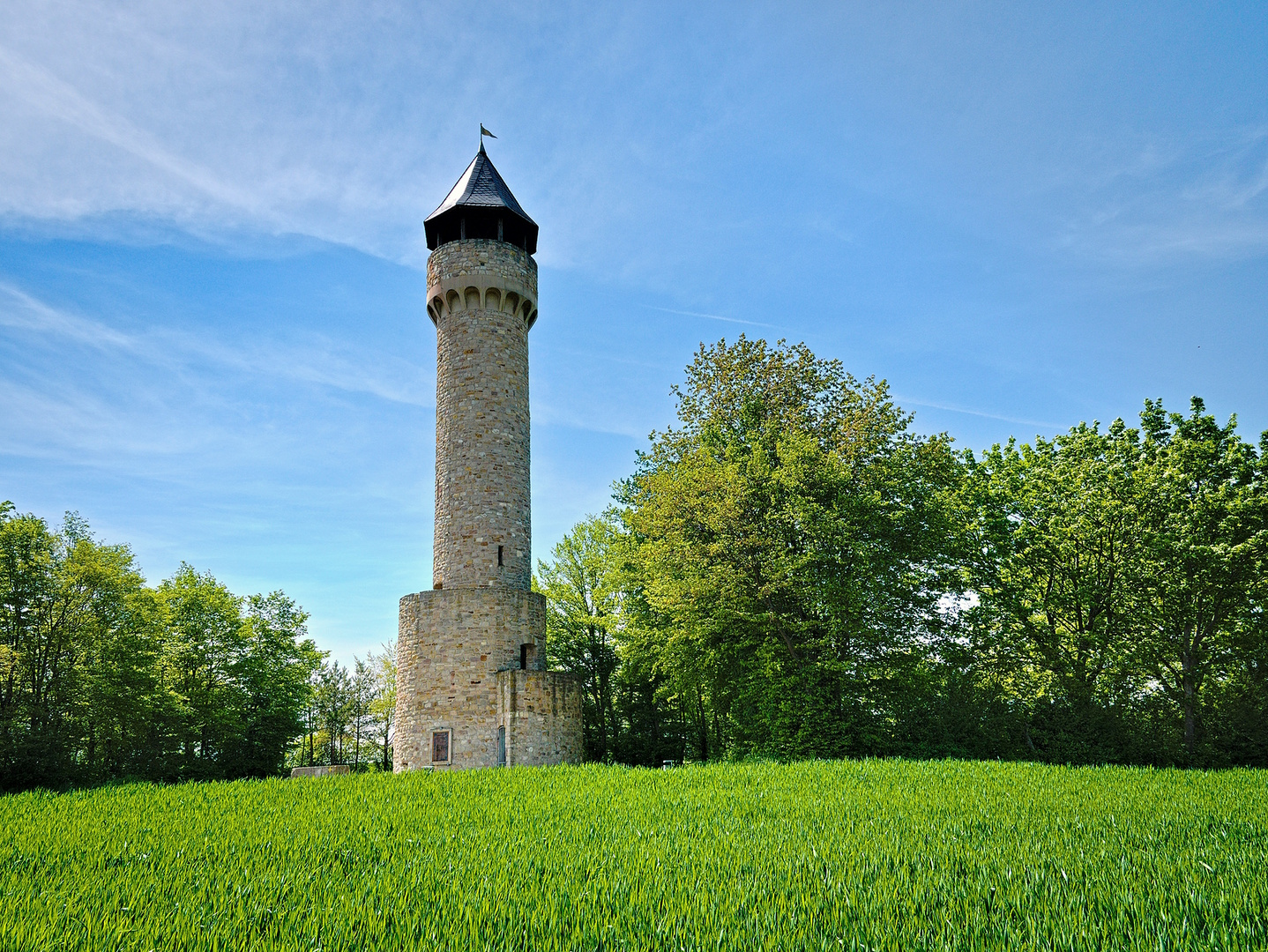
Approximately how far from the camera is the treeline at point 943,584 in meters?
21.2

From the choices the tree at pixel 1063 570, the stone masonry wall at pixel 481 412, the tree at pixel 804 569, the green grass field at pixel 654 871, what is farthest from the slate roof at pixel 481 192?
the green grass field at pixel 654 871

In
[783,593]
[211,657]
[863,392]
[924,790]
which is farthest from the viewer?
[211,657]

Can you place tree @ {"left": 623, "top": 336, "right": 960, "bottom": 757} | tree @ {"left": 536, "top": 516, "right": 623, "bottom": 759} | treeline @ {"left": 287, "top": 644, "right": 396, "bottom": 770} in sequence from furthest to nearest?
treeline @ {"left": 287, "top": 644, "right": 396, "bottom": 770}
tree @ {"left": 536, "top": 516, "right": 623, "bottom": 759}
tree @ {"left": 623, "top": 336, "right": 960, "bottom": 757}

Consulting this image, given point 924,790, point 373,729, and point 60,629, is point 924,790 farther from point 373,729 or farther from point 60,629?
point 373,729

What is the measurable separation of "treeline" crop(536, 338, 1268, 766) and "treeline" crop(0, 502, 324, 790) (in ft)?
59.5

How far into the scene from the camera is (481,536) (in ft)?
79.3

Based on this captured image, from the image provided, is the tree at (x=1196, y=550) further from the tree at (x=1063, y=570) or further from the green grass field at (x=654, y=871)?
the green grass field at (x=654, y=871)

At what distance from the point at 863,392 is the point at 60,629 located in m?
29.2

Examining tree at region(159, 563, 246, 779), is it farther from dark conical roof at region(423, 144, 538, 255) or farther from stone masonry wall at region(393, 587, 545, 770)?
dark conical roof at region(423, 144, 538, 255)

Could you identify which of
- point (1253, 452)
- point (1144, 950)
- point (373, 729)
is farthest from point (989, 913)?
point (373, 729)

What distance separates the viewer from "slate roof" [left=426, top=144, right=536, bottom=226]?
27.0m

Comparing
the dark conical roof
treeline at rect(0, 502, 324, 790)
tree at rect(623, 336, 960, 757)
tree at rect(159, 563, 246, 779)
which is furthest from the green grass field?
tree at rect(159, 563, 246, 779)

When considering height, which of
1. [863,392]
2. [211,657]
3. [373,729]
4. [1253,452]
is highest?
[863,392]

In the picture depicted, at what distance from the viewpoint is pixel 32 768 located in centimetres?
2491
